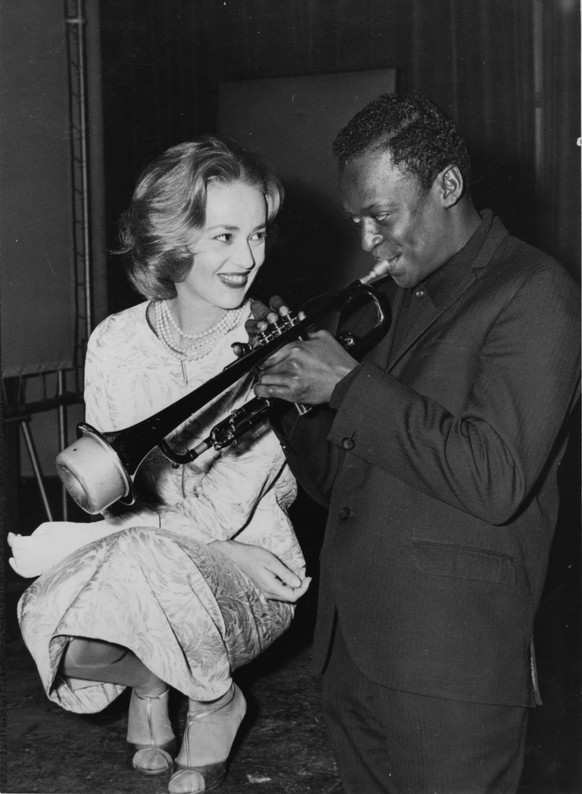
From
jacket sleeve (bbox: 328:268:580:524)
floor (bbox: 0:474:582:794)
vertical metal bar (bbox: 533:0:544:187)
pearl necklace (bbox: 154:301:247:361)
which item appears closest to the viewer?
jacket sleeve (bbox: 328:268:580:524)

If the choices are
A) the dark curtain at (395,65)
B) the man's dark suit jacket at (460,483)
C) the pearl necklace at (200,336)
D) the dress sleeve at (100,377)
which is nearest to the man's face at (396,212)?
the man's dark suit jacket at (460,483)

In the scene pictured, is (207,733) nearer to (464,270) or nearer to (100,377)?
(100,377)

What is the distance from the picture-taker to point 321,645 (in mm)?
1968

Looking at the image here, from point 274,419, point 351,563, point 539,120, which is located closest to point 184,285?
point 274,419

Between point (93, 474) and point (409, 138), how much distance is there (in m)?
0.94

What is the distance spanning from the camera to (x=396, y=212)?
1861mm

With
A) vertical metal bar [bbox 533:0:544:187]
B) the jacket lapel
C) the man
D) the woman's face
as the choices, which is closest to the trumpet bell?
the man

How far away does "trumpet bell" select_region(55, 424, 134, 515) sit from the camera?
1831 millimetres

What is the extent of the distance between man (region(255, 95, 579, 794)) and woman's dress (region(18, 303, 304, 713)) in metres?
0.44

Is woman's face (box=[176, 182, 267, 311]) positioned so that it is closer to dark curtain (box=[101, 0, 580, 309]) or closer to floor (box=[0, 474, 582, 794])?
dark curtain (box=[101, 0, 580, 309])

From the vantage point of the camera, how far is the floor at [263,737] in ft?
7.71

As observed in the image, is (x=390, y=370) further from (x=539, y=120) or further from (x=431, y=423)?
(x=539, y=120)

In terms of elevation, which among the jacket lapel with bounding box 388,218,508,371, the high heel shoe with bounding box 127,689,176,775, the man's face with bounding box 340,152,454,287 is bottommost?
the high heel shoe with bounding box 127,689,176,775

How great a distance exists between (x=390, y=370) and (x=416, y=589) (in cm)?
45
